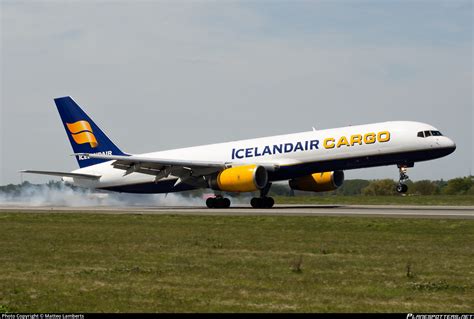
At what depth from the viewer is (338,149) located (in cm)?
3941

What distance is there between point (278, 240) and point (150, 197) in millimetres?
32980

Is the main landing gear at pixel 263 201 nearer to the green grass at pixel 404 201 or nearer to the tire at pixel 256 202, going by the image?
the tire at pixel 256 202

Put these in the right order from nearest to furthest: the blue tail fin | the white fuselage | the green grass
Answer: the white fuselage, the green grass, the blue tail fin

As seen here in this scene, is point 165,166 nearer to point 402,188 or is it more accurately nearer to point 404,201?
point 402,188

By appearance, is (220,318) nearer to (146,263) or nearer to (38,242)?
(146,263)

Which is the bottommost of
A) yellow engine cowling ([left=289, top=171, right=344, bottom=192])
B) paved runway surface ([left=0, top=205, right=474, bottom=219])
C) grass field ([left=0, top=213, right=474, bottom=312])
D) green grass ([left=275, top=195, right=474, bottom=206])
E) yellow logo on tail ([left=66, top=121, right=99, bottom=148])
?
grass field ([left=0, top=213, right=474, bottom=312])

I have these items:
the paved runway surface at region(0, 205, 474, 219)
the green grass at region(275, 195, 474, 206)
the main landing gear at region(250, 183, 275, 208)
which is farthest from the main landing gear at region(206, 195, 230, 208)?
the green grass at region(275, 195, 474, 206)

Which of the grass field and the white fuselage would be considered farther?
the white fuselage

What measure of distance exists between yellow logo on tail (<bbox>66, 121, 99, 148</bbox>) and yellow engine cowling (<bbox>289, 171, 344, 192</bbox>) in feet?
47.6

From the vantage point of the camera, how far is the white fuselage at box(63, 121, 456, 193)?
38.5 meters

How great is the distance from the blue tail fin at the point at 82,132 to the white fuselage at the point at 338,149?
9359mm

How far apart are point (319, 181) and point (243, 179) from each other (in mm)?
7601

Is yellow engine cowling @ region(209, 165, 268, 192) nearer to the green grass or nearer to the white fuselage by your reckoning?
the white fuselage

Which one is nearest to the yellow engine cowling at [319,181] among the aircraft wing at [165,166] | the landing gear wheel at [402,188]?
the aircraft wing at [165,166]
